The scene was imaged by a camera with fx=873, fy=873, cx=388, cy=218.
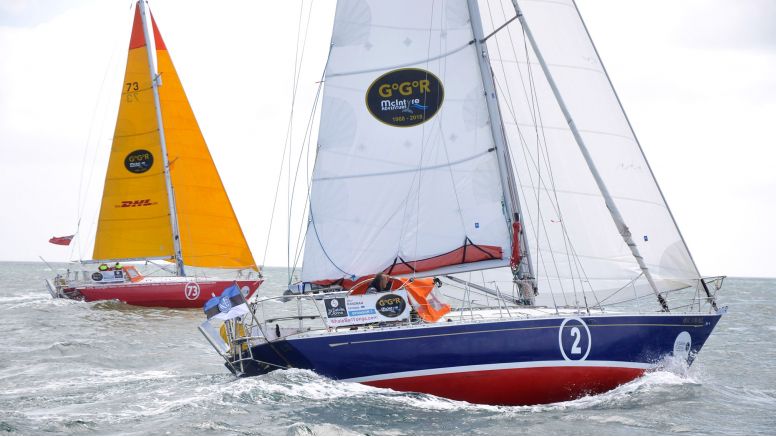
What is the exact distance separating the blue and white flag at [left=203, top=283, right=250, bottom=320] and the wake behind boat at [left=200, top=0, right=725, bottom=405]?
3cm

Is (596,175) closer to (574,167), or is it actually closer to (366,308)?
(574,167)

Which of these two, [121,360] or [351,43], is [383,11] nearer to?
[351,43]

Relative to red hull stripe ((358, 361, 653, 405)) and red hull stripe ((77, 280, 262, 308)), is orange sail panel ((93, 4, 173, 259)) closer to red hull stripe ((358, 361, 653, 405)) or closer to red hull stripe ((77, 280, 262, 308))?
red hull stripe ((77, 280, 262, 308))

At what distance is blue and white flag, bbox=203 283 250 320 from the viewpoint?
46.0ft

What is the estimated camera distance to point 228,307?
1413 centimetres

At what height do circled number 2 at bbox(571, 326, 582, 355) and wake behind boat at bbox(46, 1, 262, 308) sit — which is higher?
wake behind boat at bbox(46, 1, 262, 308)

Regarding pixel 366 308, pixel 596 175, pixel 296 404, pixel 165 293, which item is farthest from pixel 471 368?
pixel 165 293

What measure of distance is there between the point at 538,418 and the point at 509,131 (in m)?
6.06

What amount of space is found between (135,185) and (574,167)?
932 inches

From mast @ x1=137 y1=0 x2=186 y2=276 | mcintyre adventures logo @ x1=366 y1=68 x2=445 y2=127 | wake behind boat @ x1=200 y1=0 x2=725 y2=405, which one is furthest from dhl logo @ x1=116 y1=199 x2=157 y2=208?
mcintyre adventures logo @ x1=366 y1=68 x2=445 y2=127

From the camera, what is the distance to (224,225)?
35.0 m

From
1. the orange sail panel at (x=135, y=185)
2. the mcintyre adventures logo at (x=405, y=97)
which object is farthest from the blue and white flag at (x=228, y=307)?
the orange sail panel at (x=135, y=185)

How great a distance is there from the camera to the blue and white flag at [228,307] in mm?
14034

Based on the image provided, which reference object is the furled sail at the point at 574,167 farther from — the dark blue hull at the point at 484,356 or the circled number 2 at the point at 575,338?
the circled number 2 at the point at 575,338
